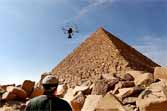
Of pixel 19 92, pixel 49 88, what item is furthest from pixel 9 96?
pixel 49 88

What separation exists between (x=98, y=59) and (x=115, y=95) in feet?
201

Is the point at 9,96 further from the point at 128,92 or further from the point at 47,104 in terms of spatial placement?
the point at 47,104

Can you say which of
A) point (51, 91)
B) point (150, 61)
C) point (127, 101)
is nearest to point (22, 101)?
point (127, 101)

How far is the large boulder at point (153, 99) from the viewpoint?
10.6 meters

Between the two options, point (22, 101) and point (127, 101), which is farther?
point (22, 101)

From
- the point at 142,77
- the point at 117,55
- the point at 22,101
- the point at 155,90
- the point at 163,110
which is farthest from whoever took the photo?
the point at 117,55

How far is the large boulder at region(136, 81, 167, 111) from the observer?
419 inches

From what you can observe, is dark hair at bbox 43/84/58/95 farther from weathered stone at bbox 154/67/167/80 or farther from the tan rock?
the tan rock

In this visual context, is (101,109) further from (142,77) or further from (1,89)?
(1,89)

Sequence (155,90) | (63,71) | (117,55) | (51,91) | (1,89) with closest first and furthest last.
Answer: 1. (51,91)
2. (155,90)
3. (1,89)
4. (117,55)
5. (63,71)

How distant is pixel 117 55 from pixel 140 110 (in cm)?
6009

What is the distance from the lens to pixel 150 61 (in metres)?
79.1

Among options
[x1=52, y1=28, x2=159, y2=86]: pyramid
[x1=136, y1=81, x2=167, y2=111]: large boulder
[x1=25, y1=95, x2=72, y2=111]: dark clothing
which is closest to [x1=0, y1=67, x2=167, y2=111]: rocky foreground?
[x1=136, y1=81, x2=167, y2=111]: large boulder

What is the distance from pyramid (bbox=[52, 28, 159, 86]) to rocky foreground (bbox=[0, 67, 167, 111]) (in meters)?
47.7
